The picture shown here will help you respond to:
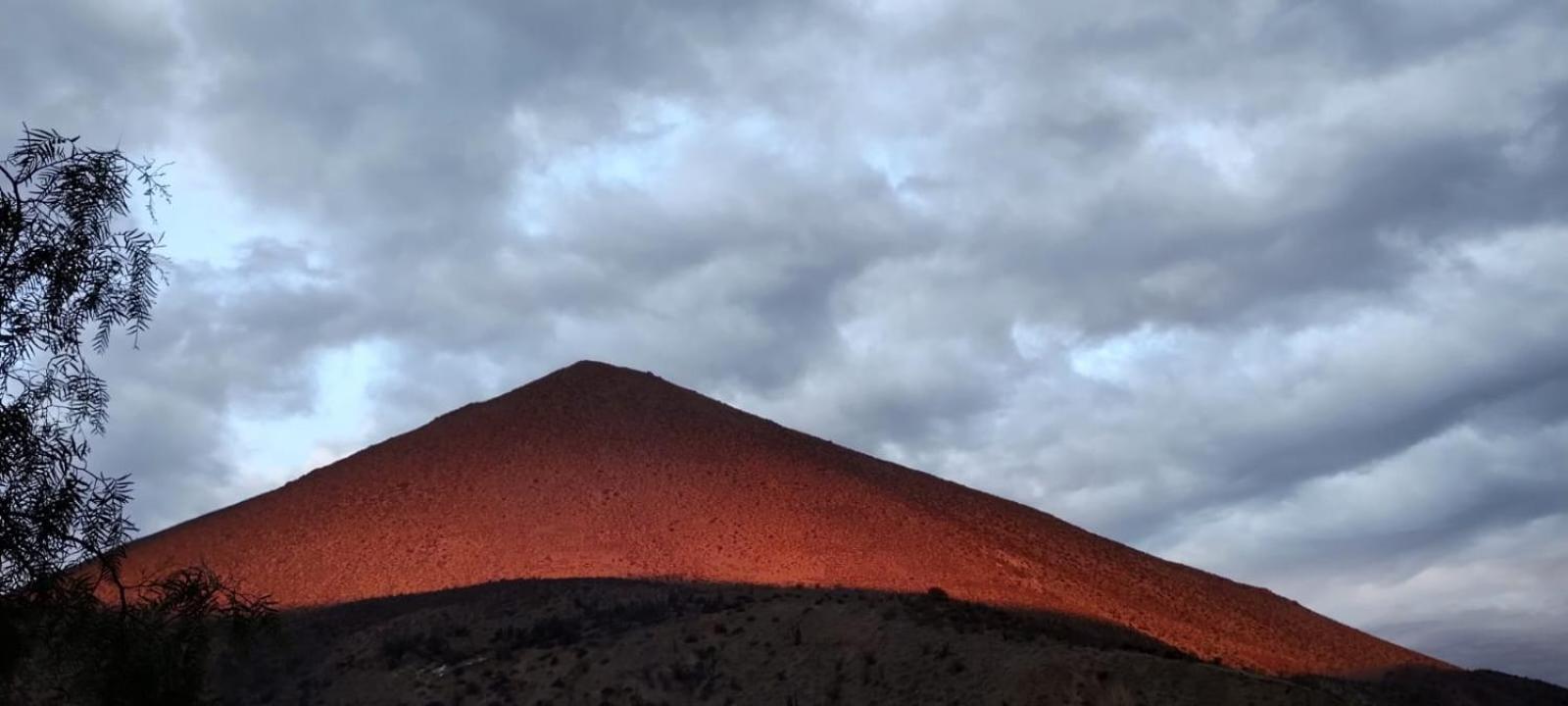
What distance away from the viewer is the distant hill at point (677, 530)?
53281 millimetres

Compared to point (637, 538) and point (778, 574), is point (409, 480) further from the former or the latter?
point (778, 574)

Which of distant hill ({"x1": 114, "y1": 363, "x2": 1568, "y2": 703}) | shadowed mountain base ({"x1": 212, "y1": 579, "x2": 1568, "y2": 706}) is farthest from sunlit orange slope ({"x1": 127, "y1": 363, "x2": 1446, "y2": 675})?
shadowed mountain base ({"x1": 212, "y1": 579, "x2": 1568, "y2": 706})

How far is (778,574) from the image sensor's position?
51.9 metres

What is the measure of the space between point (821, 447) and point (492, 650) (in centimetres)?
3354

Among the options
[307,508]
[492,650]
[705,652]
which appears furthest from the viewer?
[307,508]

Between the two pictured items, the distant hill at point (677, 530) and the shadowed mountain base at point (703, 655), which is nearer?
the shadowed mountain base at point (703, 655)

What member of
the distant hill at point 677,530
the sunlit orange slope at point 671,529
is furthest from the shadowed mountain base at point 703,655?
the sunlit orange slope at point 671,529

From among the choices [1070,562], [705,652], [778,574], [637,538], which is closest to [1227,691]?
[705,652]

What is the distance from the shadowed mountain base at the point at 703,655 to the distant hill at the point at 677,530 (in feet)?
15.3

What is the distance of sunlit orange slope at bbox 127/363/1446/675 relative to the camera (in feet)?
176

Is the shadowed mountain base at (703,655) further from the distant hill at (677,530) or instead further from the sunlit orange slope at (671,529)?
the sunlit orange slope at (671,529)

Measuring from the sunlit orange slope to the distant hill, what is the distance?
5.0 inches

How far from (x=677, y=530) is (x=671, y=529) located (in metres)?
0.36

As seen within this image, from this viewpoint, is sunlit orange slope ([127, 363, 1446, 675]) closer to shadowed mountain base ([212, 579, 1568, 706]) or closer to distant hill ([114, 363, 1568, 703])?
distant hill ([114, 363, 1568, 703])
